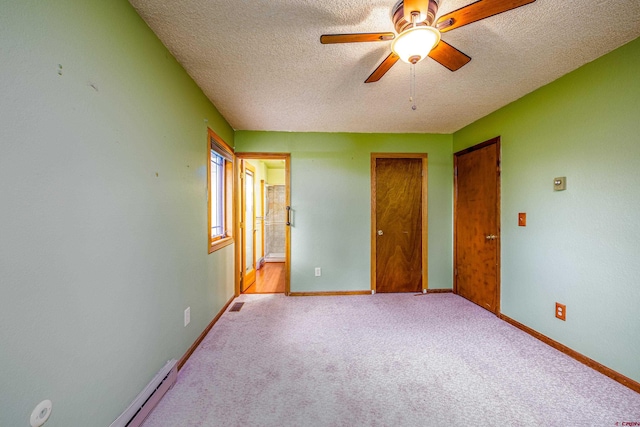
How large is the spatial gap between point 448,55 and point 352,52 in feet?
2.04

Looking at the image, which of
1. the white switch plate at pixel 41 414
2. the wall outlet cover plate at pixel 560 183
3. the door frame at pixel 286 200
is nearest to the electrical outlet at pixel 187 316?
the white switch plate at pixel 41 414

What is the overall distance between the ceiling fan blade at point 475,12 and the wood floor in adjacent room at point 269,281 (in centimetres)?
335

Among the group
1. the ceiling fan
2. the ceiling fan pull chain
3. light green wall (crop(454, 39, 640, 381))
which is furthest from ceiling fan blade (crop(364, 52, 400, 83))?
light green wall (crop(454, 39, 640, 381))

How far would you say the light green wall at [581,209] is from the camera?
65.1 inches

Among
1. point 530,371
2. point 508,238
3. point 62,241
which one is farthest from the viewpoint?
point 508,238

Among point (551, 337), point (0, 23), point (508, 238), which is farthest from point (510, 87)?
point (0, 23)

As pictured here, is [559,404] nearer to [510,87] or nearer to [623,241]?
[623,241]

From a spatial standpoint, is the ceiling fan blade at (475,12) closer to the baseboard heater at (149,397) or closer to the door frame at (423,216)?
the door frame at (423,216)

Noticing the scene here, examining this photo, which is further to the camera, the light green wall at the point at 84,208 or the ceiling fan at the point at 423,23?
the ceiling fan at the point at 423,23

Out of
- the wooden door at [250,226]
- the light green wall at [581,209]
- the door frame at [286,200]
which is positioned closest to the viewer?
Result: the light green wall at [581,209]

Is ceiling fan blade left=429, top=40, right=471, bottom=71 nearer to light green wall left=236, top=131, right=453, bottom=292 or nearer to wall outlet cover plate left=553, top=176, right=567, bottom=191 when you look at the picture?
wall outlet cover plate left=553, top=176, right=567, bottom=191

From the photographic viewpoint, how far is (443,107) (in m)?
2.63

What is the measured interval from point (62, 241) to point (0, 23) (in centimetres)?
72

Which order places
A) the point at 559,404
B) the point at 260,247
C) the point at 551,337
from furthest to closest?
the point at 260,247 < the point at 551,337 < the point at 559,404
